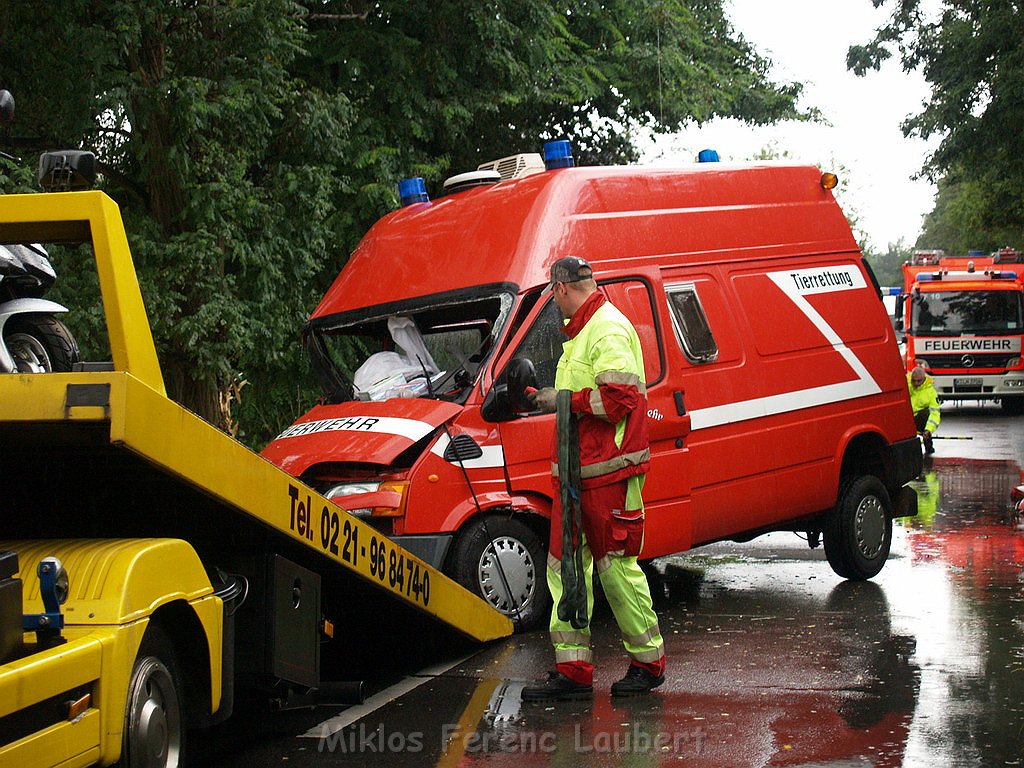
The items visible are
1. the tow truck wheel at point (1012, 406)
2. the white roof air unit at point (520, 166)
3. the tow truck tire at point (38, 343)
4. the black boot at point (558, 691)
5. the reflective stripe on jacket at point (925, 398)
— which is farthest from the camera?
the tow truck wheel at point (1012, 406)

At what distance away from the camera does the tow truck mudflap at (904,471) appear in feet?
33.6

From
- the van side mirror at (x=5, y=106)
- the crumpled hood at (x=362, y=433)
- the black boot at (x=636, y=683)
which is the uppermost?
the van side mirror at (x=5, y=106)

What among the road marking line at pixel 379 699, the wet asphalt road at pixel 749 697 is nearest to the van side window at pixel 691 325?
the wet asphalt road at pixel 749 697

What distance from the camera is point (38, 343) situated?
24.1 ft

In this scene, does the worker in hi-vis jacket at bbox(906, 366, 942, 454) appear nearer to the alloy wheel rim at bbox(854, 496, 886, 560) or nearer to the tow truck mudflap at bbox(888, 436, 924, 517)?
the tow truck mudflap at bbox(888, 436, 924, 517)

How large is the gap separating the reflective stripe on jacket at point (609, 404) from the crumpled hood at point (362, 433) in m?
1.39

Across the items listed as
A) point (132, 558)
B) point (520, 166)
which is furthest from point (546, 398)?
point (520, 166)

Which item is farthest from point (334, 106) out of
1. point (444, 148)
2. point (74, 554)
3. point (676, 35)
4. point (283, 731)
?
point (74, 554)

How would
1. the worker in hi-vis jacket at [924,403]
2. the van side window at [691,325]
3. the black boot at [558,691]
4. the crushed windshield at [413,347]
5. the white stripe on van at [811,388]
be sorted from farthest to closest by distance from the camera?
the worker in hi-vis jacket at [924,403]
the white stripe on van at [811,388]
the van side window at [691,325]
the crushed windshield at [413,347]
the black boot at [558,691]

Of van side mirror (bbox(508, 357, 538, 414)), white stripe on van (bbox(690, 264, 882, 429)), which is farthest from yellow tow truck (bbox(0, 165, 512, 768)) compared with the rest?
white stripe on van (bbox(690, 264, 882, 429))

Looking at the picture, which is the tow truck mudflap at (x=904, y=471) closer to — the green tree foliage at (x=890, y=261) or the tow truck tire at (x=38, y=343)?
the tow truck tire at (x=38, y=343)

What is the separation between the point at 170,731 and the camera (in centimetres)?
474

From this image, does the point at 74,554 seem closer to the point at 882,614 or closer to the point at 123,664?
the point at 123,664

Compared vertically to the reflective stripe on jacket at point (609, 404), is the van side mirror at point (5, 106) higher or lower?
higher
